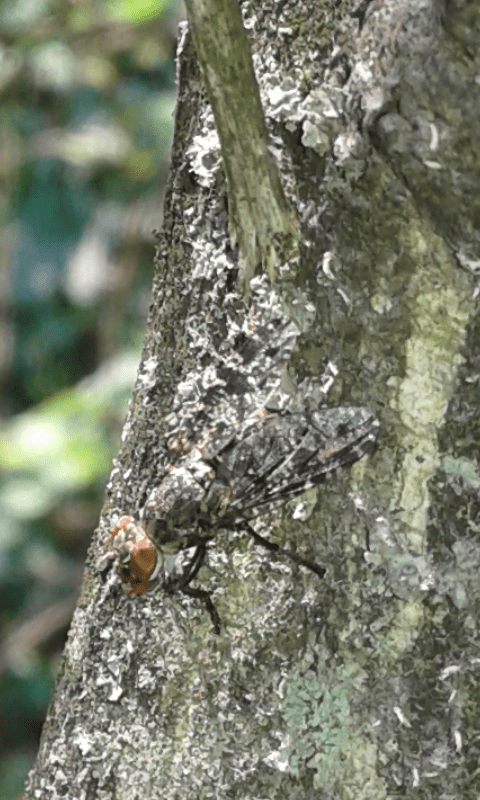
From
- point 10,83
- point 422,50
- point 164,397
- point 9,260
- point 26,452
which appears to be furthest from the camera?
point 9,260

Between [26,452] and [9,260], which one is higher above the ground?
[9,260]

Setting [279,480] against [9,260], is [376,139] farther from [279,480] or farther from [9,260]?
[9,260]

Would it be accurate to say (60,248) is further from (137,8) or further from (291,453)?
(291,453)

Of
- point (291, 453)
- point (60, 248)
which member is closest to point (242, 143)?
point (291, 453)

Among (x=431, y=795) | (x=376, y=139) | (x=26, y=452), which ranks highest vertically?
(x=26, y=452)

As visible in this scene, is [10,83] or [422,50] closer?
[422,50]

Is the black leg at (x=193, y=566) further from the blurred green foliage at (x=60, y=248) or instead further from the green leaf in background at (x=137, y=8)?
the green leaf in background at (x=137, y=8)

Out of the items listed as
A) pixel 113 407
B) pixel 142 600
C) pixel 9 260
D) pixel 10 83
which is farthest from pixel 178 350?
pixel 9 260
